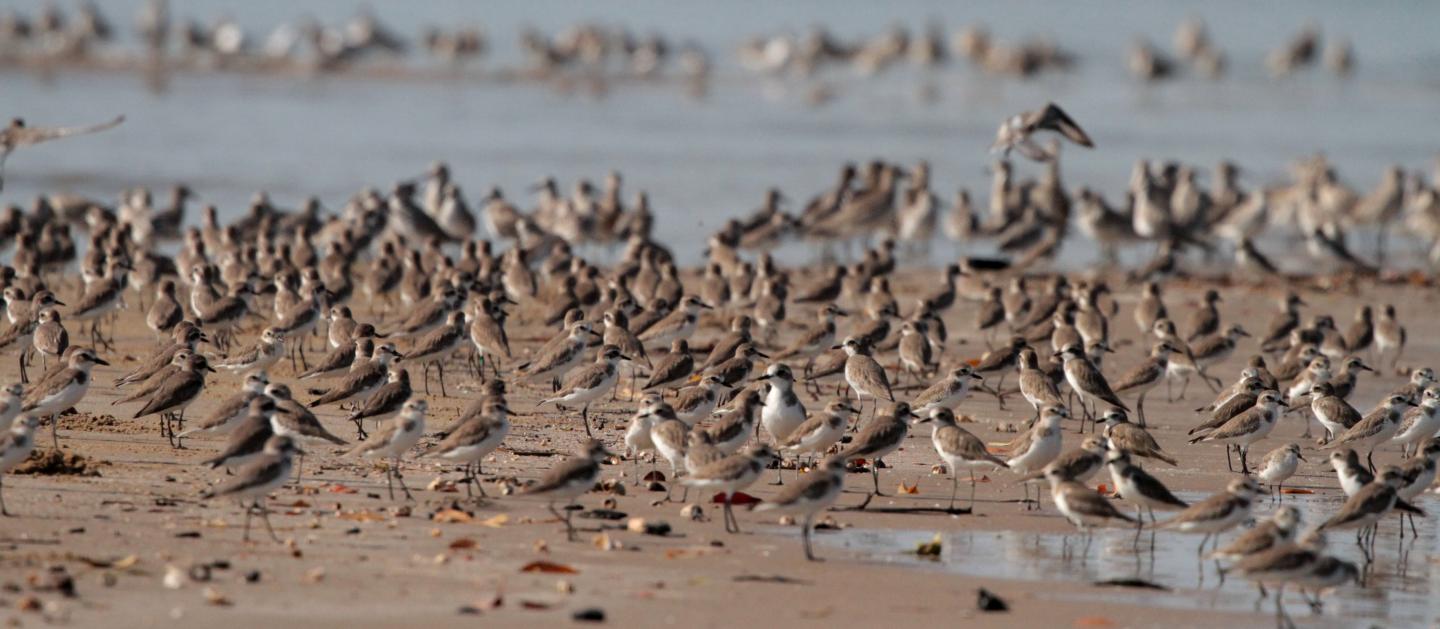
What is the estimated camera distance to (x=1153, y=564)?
10289 mm

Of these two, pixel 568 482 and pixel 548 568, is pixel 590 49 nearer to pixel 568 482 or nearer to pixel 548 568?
pixel 568 482

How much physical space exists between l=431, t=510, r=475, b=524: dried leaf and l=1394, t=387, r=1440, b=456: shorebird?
6487 mm

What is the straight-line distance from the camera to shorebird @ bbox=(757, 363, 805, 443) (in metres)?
12.6

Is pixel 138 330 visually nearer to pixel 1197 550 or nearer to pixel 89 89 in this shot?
pixel 1197 550

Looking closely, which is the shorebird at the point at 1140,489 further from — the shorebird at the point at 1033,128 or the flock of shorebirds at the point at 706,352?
the shorebird at the point at 1033,128

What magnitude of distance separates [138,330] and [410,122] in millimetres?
23874

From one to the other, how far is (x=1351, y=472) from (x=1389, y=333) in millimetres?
7081

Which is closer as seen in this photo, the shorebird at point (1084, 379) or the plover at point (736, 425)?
the plover at point (736, 425)

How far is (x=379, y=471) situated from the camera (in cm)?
1180

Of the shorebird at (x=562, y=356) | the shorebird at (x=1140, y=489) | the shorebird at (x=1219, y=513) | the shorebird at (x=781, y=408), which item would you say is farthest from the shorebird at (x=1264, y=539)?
the shorebird at (x=562, y=356)

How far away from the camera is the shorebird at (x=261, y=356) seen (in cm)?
1398

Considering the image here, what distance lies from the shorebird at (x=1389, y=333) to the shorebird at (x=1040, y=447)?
7032 mm

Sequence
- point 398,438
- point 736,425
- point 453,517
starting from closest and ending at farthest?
point 453,517 < point 398,438 < point 736,425

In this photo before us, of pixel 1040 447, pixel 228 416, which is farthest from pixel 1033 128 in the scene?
pixel 228 416
